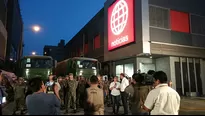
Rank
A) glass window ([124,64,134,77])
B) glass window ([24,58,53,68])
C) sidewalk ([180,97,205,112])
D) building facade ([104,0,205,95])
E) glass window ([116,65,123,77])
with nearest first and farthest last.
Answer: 1. sidewalk ([180,97,205,112])
2. glass window ([24,58,53,68])
3. building facade ([104,0,205,95])
4. glass window ([124,64,134,77])
5. glass window ([116,65,123,77])

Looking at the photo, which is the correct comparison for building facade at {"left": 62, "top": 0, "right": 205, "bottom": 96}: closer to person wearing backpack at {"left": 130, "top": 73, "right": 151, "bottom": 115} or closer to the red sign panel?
the red sign panel

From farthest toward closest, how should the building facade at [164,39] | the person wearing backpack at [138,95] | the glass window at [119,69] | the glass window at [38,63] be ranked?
the glass window at [119,69] → the building facade at [164,39] → the glass window at [38,63] → the person wearing backpack at [138,95]

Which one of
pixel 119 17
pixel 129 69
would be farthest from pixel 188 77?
pixel 119 17

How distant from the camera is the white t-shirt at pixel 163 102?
3.49 m

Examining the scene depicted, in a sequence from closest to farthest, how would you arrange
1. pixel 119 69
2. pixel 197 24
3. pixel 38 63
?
1. pixel 38 63
2. pixel 197 24
3. pixel 119 69

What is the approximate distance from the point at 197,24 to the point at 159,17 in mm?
5535

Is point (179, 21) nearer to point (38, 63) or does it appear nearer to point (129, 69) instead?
point (129, 69)

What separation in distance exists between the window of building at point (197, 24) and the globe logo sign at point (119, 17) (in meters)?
7.68

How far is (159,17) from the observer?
19.0 m

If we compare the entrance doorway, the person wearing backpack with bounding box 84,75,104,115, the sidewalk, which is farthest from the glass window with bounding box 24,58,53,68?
the person wearing backpack with bounding box 84,75,104,115

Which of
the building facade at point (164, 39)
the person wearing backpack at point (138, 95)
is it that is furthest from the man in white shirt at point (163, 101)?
the building facade at point (164, 39)

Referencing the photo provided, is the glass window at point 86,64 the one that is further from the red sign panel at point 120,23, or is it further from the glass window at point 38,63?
the red sign panel at point 120,23

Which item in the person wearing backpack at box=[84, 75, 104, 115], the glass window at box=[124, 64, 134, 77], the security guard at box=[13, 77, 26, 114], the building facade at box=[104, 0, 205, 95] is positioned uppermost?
the building facade at box=[104, 0, 205, 95]

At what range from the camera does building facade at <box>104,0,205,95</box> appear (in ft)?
59.6
